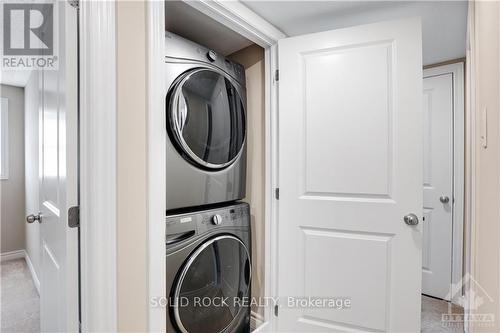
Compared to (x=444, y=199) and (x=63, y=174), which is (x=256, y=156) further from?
(x=444, y=199)

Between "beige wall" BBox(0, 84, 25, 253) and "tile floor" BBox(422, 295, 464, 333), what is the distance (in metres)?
4.04

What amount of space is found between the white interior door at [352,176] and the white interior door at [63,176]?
121 cm

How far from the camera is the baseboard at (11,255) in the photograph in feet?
9.88

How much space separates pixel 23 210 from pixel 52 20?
9.85 ft

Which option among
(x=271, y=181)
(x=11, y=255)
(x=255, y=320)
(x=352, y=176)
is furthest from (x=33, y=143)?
(x=352, y=176)

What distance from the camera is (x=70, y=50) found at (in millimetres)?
916

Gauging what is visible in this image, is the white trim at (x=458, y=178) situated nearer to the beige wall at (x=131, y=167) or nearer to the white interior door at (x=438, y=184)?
the white interior door at (x=438, y=184)

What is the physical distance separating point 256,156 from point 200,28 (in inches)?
36.3

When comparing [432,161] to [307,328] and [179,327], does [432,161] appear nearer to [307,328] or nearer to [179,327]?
[307,328]

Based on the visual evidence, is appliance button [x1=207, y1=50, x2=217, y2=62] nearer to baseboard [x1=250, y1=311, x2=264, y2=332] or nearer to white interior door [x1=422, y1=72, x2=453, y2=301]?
baseboard [x1=250, y1=311, x2=264, y2=332]

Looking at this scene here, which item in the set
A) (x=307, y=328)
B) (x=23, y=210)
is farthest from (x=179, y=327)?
(x=23, y=210)

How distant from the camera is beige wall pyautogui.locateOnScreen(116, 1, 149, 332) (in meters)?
0.98

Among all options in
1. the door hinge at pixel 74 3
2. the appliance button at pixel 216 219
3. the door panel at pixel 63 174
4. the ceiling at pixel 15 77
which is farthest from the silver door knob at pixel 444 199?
the ceiling at pixel 15 77

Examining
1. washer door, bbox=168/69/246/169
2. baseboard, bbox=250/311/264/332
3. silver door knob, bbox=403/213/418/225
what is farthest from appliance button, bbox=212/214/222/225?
silver door knob, bbox=403/213/418/225
